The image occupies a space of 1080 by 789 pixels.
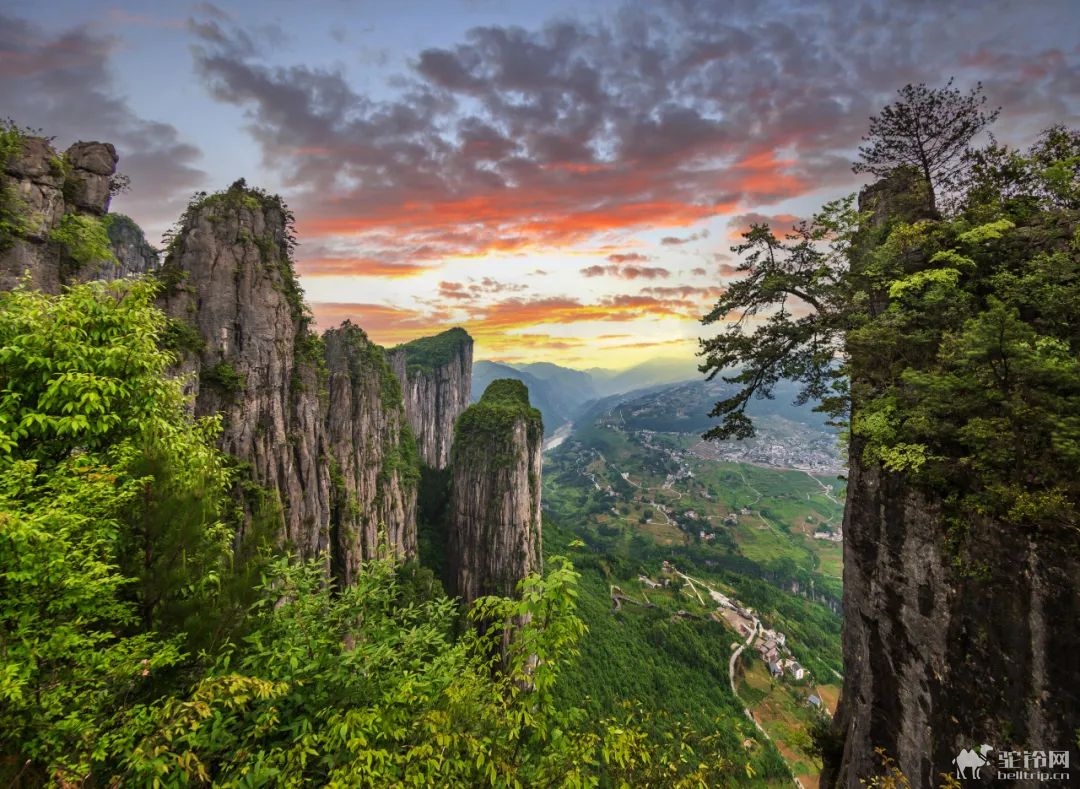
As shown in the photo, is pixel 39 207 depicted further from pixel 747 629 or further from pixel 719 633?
pixel 747 629

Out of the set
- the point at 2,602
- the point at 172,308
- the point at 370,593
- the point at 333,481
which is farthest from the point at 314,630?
the point at 333,481

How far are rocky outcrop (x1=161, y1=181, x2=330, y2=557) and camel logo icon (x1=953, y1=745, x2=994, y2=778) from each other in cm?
2909

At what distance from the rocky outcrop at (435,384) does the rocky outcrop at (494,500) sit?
40.5 m

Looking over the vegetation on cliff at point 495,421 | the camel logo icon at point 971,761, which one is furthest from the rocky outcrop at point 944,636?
the vegetation on cliff at point 495,421

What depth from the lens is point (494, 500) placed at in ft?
201

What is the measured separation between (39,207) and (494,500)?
172 feet

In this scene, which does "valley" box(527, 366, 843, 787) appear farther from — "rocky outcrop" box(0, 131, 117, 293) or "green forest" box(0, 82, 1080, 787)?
"rocky outcrop" box(0, 131, 117, 293)

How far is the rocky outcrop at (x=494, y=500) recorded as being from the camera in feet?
196

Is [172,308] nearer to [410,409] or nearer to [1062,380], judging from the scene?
[1062,380]

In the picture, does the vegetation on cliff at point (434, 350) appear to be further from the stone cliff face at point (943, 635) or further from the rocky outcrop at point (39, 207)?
the stone cliff face at point (943, 635)

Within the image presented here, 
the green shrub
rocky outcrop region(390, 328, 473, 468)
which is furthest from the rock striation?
rocky outcrop region(390, 328, 473, 468)

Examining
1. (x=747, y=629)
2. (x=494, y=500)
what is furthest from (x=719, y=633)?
(x=494, y=500)

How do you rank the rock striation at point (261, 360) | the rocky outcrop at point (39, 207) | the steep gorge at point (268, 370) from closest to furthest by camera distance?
the rocky outcrop at point (39, 207) → the steep gorge at point (268, 370) → the rock striation at point (261, 360)

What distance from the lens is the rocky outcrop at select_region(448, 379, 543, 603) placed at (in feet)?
196
